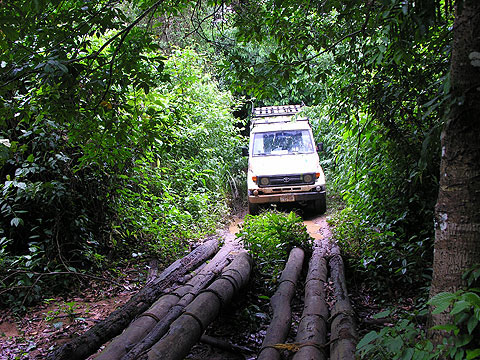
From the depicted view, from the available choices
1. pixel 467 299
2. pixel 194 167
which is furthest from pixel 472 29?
pixel 194 167

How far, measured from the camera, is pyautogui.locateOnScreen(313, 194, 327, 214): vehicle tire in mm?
9555

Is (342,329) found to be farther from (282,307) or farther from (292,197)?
(292,197)

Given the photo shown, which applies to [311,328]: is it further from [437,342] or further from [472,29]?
[472,29]

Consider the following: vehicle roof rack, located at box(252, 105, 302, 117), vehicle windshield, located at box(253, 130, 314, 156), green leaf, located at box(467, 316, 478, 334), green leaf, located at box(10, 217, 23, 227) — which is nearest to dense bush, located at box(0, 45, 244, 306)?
green leaf, located at box(10, 217, 23, 227)

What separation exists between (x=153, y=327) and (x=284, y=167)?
250 inches

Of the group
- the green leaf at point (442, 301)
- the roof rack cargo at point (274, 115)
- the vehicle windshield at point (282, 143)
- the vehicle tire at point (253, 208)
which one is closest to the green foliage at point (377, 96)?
the green leaf at point (442, 301)

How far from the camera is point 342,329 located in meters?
3.51

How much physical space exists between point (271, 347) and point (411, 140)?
322cm

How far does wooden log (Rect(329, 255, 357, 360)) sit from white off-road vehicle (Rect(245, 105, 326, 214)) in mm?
4450

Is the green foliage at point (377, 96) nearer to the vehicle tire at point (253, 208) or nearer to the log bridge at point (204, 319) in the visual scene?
the log bridge at point (204, 319)

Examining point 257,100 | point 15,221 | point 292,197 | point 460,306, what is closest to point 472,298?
point 460,306

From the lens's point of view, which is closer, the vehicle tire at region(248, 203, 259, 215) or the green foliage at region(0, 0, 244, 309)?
the green foliage at region(0, 0, 244, 309)

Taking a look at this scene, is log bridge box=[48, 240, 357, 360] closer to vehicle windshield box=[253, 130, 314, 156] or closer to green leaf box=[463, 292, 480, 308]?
green leaf box=[463, 292, 480, 308]

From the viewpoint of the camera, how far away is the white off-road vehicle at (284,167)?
9.39 metres
